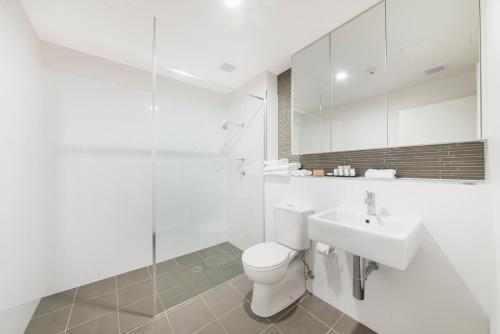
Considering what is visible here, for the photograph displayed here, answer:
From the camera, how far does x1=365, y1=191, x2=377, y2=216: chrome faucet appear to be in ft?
4.25

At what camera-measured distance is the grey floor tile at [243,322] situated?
1359mm

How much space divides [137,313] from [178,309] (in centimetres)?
33

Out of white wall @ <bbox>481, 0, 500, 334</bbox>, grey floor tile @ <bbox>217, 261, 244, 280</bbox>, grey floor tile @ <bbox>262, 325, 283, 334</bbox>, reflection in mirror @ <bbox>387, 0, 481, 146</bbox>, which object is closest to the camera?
white wall @ <bbox>481, 0, 500, 334</bbox>

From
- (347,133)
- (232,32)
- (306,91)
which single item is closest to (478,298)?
(347,133)

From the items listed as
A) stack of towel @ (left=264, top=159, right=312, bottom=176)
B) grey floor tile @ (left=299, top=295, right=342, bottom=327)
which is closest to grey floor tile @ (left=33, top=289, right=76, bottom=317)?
grey floor tile @ (left=299, top=295, right=342, bottom=327)

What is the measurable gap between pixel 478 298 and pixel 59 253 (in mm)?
3181

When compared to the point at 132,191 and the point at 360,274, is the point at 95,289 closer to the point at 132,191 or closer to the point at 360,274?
the point at 132,191

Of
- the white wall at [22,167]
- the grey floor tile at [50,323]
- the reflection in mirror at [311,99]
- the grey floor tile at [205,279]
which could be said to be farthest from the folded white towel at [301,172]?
the grey floor tile at [50,323]

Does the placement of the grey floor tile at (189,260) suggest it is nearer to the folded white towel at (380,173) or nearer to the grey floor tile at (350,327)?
the grey floor tile at (350,327)

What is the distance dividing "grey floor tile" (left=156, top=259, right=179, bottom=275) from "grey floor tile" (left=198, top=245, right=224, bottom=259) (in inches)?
11.5

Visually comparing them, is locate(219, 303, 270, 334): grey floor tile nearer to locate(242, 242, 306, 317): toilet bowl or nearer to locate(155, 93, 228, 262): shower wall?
locate(242, 242, 306, 317): toilet bowl

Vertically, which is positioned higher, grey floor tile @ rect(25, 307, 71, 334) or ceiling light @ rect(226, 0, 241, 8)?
ceiling light @ rect(226, 0, 241, 8)

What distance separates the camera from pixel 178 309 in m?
1.57

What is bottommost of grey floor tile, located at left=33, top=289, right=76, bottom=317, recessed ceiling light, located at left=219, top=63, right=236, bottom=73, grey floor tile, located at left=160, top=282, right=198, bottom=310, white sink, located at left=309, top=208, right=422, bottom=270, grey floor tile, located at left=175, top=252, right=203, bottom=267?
grey floor tile, located at left=33, top=289, right=76, bottom=317
